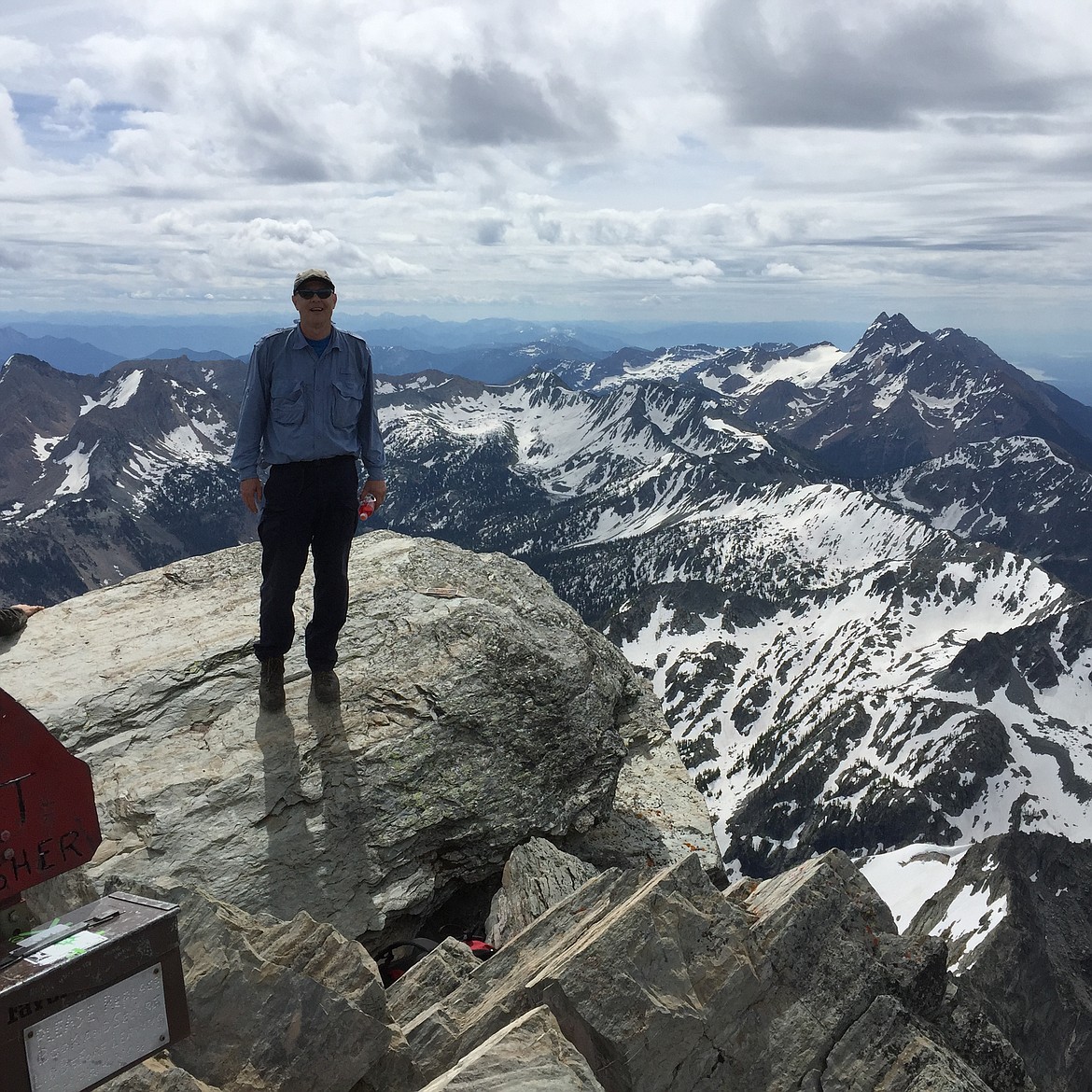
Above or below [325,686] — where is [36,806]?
above

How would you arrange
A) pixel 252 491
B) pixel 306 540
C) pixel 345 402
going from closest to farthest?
pixel 345 402 < pixel 252 491 < pixel 306 540

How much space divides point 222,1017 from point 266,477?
6492 millimetres

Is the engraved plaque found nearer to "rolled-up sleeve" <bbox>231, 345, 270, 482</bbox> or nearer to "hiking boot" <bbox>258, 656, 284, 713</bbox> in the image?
"rolled-up sleeve" <bbox>231, 345, 270, 482</bbox>

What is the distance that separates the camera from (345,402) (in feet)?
37.1

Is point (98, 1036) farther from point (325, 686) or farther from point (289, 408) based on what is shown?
point (325, 686)

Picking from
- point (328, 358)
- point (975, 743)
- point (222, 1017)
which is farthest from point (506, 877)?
point (975, 743)

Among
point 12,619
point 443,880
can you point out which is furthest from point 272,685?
point 12,619

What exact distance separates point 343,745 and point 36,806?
25.5 feet

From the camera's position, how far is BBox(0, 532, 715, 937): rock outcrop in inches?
433

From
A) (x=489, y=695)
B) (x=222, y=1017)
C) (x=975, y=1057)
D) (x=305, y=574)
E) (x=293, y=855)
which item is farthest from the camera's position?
(x=305, y=574)

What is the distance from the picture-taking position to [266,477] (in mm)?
11453

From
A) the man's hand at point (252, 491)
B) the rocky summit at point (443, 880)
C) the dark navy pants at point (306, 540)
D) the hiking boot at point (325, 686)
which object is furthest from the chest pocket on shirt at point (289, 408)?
the rocky summit at point (443, 880)

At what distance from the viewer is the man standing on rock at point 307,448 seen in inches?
436

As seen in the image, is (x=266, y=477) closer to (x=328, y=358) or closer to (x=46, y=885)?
(x=328, y=358)
